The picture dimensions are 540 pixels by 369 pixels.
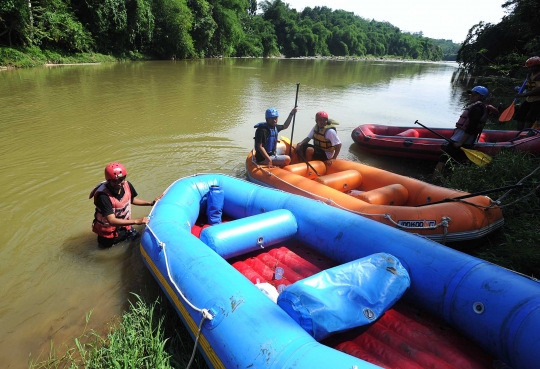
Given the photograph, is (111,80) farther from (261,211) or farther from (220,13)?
(220,13)

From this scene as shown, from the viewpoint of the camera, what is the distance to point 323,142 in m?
4.70

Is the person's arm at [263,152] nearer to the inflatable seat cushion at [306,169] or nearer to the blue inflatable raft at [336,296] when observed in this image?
the inflatable seat cushion at [306,169]

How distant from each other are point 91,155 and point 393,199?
17.2 ft

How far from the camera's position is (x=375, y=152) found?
664cm

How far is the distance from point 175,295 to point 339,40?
76.2 metres

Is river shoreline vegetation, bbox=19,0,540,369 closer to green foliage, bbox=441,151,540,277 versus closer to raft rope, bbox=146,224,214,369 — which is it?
green foliage, bbox=441,151,540,277

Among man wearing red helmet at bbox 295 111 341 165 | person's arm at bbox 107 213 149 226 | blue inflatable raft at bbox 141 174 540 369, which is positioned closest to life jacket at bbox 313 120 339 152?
man wearing red helmet at bbox 295 111 341 165

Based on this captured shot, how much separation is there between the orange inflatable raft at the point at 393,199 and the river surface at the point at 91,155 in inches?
64.9

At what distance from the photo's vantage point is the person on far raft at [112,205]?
117 inches

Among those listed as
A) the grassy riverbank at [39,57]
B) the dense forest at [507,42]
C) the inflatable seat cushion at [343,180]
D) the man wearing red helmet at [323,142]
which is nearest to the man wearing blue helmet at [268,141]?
the man wearing red helmet at [323,142]

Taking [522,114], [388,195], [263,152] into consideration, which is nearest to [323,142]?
[263,152]

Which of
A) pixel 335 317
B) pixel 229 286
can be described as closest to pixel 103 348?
pixel 229 286

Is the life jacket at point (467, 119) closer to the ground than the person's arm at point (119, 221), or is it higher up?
higher up

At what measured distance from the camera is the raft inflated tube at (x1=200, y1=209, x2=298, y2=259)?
2.67 meters
